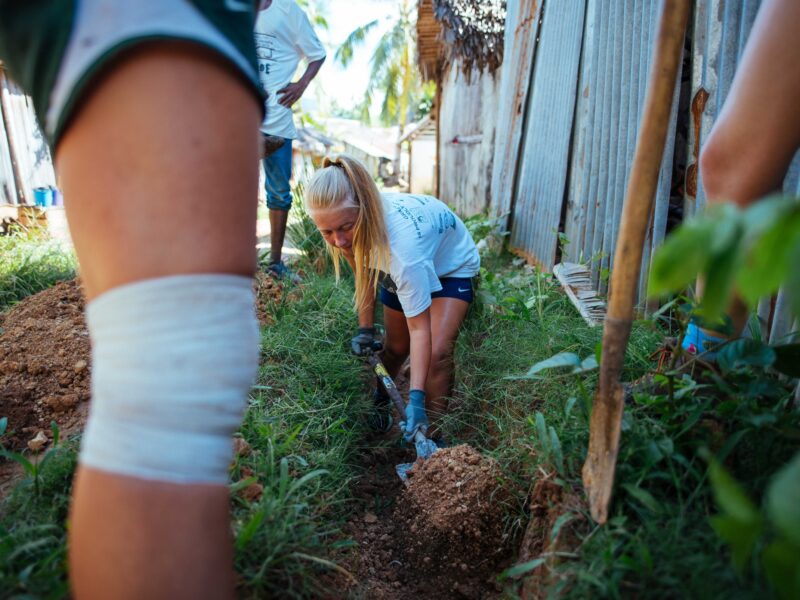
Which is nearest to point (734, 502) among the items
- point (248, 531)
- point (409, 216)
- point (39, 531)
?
point (248, 531)

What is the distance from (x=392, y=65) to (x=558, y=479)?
21.4m

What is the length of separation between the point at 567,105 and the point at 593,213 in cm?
85

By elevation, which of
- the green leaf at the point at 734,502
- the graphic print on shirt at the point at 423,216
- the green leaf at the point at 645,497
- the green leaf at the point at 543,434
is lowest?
the green leaf at the point at 543,434

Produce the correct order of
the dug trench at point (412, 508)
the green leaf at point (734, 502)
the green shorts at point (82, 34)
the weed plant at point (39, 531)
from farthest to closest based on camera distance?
the dug trench at point (412, 508)
the weed plant at point (39, 531)
the green shorts at point (82, 34)
the green leaf at point (734, 502)

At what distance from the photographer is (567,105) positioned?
335cm

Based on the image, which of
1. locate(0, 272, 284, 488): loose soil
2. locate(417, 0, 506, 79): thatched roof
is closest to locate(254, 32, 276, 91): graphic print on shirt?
locate(0, 272, 284, 488): loose soil

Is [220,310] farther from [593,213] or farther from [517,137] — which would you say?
[517,137]

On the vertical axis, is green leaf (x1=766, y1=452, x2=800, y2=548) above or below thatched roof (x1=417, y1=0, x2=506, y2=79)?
below

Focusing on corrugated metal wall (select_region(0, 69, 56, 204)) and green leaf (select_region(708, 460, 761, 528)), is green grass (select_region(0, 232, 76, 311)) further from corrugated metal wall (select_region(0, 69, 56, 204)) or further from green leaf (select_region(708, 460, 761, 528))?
green leaf (select_region(708, 460, 761, 528))

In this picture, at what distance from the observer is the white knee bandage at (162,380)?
30.5 inches

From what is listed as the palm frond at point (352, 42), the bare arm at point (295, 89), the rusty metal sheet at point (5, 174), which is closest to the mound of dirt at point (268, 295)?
the bare arm at point (295, 89)

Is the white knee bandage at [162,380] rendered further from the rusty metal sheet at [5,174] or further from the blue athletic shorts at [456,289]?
the rusty metal sheet at [5,174]

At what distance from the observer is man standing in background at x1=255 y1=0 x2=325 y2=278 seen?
3654mm

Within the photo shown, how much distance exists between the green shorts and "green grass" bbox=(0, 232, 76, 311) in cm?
315
